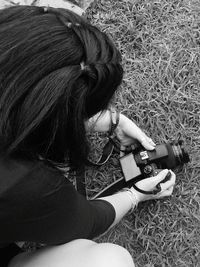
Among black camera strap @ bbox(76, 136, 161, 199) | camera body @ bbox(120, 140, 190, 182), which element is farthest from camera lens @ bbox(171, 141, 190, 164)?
black camera strap @ bbox(76, 136, 161, 199)

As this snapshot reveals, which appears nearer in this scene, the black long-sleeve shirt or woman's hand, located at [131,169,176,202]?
the black long-sleeve shirt

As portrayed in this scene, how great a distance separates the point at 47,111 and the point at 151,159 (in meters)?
0.78

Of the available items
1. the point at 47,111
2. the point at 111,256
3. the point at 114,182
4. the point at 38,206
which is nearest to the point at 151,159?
the point at 114,182

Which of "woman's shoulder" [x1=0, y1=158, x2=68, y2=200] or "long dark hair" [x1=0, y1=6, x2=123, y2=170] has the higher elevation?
"long dark hair" [x1=0, y1=6, x2=123, y2=170]

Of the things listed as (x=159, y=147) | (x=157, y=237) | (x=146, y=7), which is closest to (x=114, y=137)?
(x=159, y=147)

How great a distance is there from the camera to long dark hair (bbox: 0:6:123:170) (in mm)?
1001

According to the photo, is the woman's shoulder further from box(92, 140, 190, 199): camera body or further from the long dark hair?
box(92, 140, 190, 199): camera body

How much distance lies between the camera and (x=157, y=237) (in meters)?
1.80

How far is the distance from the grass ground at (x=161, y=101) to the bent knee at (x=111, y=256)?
0.43 m

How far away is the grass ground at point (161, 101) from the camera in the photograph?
1793 millimetres

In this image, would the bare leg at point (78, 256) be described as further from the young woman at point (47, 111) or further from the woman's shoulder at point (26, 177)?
the woman's shoulder at point (26, 177)

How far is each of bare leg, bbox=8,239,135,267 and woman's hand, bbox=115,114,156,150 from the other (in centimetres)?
48

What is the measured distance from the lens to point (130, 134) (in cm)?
176

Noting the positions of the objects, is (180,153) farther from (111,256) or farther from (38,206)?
(38,206)
